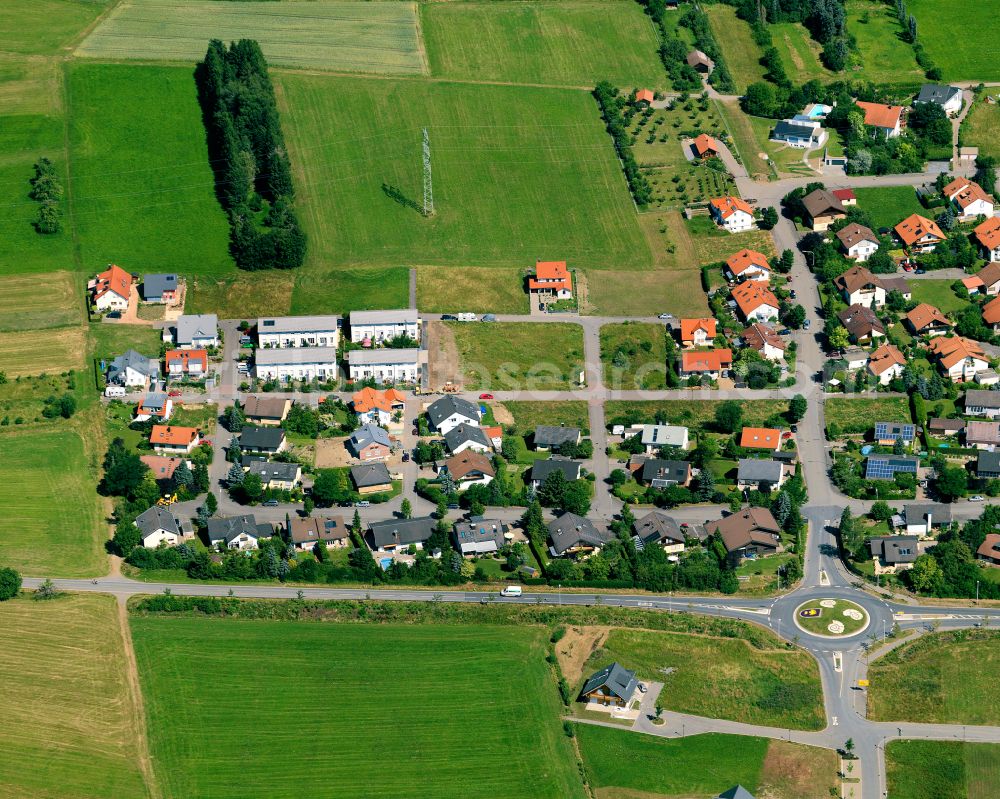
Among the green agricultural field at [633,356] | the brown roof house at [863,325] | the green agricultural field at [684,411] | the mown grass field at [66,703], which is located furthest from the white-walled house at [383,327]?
the brown roof house at [863,325]

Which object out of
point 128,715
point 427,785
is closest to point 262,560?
point 128,715

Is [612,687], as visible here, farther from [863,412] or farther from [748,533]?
[863,412]

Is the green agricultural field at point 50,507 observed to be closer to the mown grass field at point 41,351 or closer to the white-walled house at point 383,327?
the mown grass field at point 41,351

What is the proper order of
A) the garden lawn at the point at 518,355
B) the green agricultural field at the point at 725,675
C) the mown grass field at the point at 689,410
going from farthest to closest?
the garden lawn at the point at 518,355
the mown grass field at the point at 689,410
the green agricultural field at the point at 725,675

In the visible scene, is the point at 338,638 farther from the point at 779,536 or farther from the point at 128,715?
the point at 779,536

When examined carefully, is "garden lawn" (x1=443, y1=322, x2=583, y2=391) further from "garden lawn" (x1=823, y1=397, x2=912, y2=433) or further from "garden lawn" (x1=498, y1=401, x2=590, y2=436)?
"garden lawn" (x1=823, y1=397, x2=912, y2=433)
